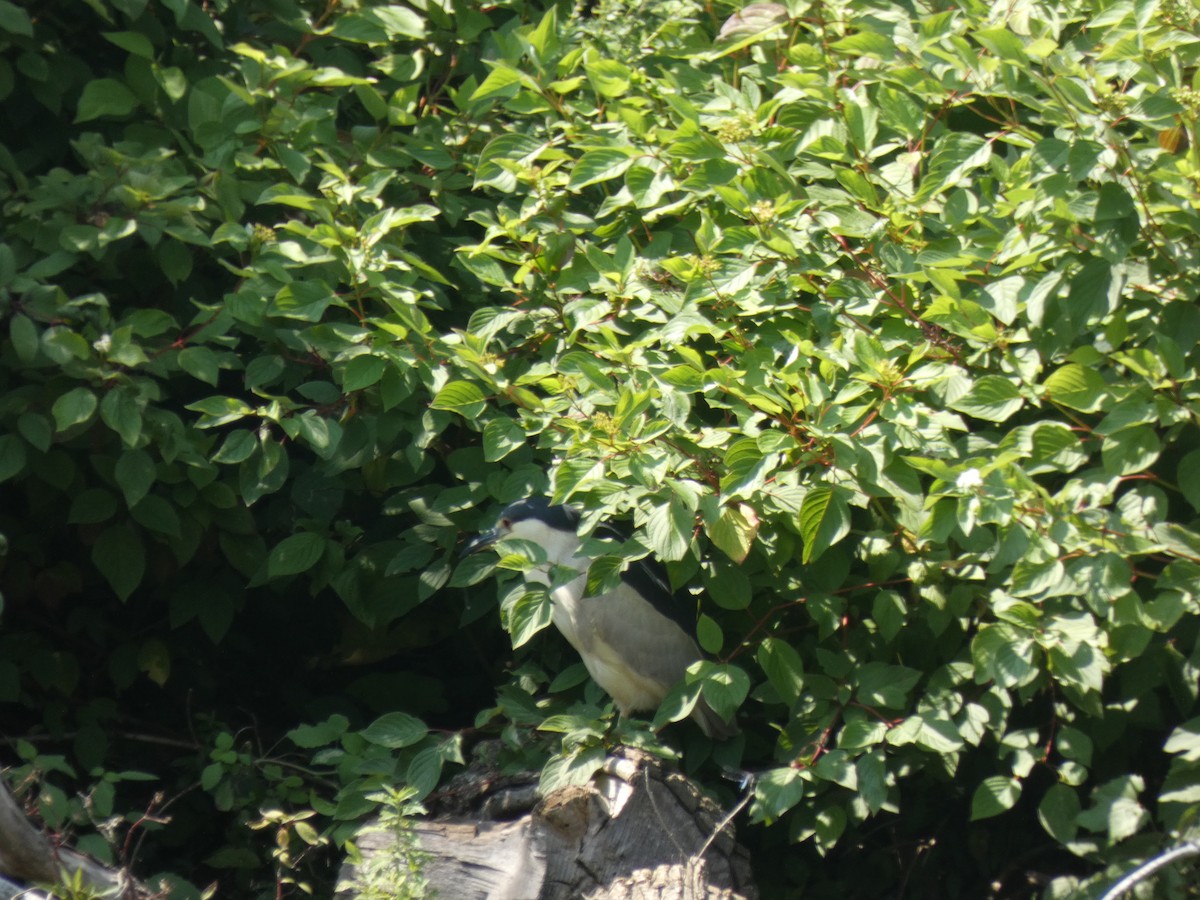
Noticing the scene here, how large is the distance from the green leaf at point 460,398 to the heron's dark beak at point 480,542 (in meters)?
0.49

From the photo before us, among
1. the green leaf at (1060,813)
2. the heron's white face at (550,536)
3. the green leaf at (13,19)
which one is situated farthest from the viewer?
the heron's white face at (550,536)

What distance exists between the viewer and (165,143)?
11.2 ft

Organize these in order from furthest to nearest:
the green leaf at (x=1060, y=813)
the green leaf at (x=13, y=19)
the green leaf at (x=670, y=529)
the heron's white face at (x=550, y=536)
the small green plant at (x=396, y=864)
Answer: the heron's white face at (x=550, y=536) < the green leaf at (x=13, y=19) < the green leaf at (x=1060, y=813) < the green leaf at (x=670, y=529) < the small green plant at (x=396, y=864)

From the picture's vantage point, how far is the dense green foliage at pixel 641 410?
8.06 ft

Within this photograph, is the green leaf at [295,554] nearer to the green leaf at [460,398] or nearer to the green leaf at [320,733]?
the green leaf at [320,733]

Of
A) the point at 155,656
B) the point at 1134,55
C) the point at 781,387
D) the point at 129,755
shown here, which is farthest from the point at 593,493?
the point at 129,755

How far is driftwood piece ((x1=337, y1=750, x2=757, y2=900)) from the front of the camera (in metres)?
A: 2.44

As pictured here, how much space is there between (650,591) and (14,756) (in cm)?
191

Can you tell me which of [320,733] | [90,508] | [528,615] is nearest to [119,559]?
→ [90,508]

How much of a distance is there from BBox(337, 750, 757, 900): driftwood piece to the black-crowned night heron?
1.60 feet

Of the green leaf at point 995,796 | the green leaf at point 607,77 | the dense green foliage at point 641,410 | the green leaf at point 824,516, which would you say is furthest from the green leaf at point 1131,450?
the green leaf at point 607,77

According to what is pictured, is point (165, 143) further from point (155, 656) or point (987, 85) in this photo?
point (987, 85)

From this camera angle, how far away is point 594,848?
251 cm

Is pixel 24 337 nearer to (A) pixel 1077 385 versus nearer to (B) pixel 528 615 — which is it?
(B) pixel 528 615
